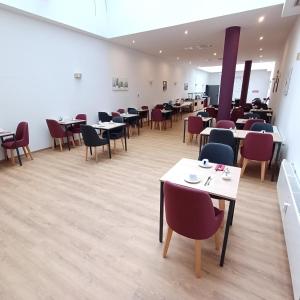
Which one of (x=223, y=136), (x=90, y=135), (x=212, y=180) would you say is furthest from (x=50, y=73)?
(x=212, y=180)

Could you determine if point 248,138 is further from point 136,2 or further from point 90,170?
point 136,2

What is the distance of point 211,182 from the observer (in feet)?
6.24

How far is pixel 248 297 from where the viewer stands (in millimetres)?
1601

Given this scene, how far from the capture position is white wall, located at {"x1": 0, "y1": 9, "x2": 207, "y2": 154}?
4480 mm

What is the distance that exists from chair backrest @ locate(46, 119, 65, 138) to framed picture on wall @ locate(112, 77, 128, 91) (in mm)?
3206

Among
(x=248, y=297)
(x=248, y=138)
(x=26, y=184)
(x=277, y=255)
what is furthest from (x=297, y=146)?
(x=26, y=184)

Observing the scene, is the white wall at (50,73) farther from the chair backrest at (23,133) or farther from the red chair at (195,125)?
the red chair at (195,125)

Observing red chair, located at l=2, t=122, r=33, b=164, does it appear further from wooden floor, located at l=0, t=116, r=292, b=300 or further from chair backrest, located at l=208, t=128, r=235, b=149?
chair backrest, located at l=208, t=128, r=235, b=149

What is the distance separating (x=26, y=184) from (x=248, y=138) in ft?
13.3

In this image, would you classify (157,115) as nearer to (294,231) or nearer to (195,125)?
(195,125)

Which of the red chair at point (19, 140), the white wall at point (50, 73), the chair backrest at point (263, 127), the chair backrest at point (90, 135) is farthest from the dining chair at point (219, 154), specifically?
the white wall at point (50, 73)

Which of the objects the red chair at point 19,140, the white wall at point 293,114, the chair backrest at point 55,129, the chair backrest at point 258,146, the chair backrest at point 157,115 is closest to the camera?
the white wall at point 293,114

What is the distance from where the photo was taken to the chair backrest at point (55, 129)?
5055 mm

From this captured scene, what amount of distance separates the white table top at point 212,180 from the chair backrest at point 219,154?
0.29m
